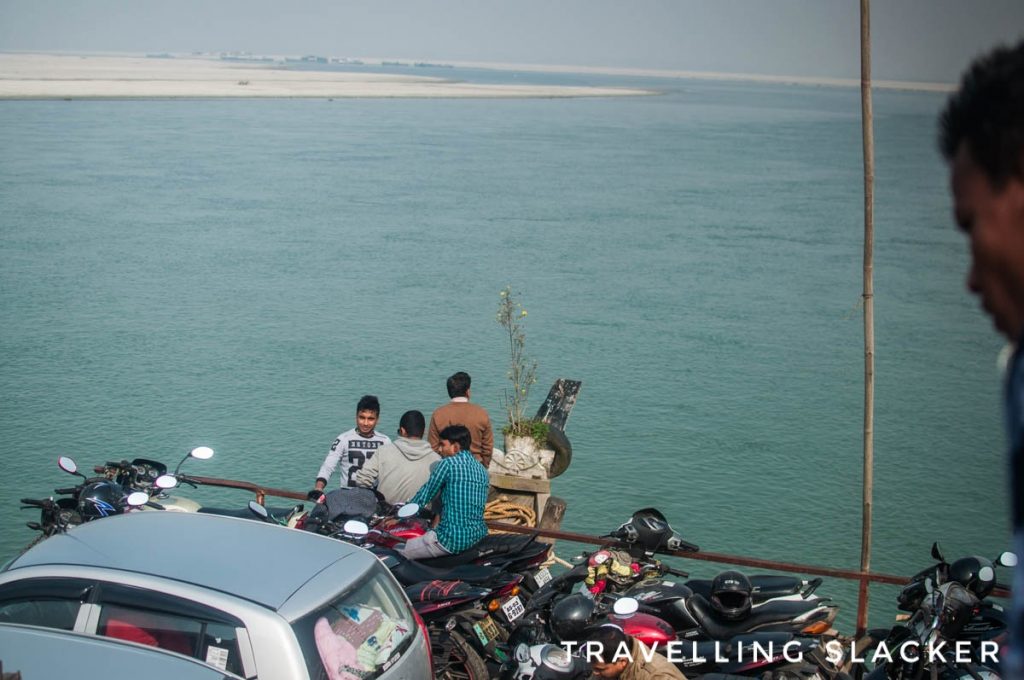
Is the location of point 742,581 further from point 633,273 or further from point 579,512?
point 633,273

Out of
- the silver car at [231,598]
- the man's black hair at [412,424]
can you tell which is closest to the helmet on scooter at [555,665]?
the silver car at [231,598]

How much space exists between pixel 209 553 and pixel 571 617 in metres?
1.73

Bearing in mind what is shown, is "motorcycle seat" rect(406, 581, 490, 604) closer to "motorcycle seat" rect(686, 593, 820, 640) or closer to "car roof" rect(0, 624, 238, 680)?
"motorcycle seat" rect(686, 593, 820, 640)

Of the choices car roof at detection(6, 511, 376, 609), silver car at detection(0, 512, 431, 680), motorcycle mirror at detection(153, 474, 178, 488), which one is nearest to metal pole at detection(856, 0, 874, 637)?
silver car at detection(0, 512, 431, 680)

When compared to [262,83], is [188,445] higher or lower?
lower

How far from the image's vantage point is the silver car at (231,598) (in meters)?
4.74

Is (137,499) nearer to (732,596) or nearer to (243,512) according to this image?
(243,512)

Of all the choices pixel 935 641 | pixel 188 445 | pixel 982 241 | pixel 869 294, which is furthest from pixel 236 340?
pixel 982 241

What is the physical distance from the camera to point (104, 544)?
5379mm

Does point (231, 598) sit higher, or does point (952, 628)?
point (231, 598)

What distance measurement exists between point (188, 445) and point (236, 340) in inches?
238

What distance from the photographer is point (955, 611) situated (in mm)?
5891

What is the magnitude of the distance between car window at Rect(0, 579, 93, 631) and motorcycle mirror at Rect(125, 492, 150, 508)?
1465 mm

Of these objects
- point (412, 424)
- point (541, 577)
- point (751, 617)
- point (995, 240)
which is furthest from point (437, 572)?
point (995, 240)
